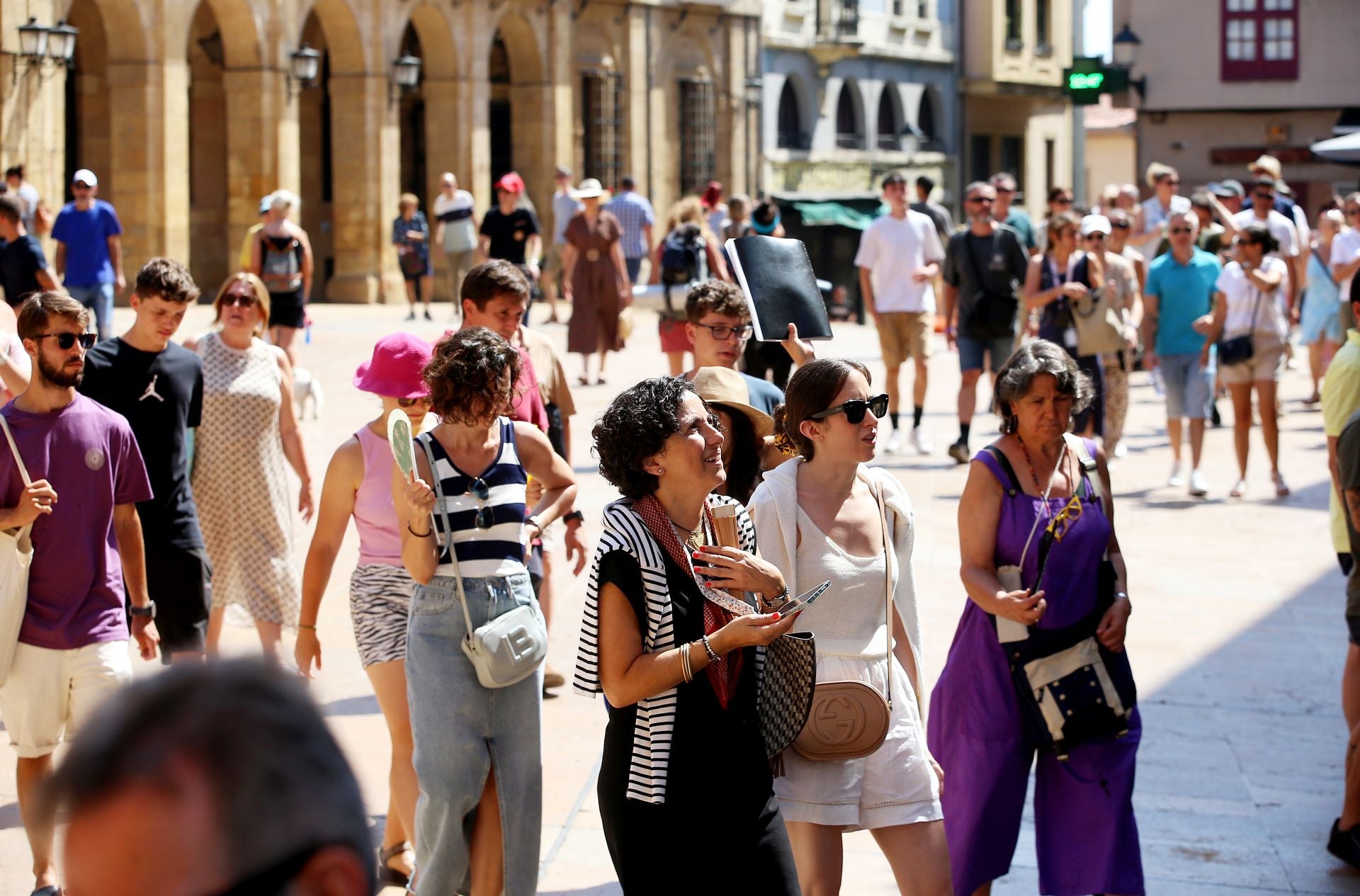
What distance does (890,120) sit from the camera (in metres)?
46.2

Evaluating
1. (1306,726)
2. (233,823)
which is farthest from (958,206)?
(233,823)

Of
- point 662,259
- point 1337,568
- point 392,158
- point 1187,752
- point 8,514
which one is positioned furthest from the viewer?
point 392,158

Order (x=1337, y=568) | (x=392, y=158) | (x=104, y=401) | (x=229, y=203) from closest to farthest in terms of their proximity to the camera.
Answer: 1. (x=104, y=401)
2. (x=1337, y=568)
3. (x=229, y=203)
4. (x=392, y=158)

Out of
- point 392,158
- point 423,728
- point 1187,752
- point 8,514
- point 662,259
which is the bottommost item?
point 1187,752

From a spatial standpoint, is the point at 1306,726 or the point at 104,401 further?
the point at 1306,726

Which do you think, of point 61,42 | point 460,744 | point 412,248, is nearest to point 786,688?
point 460,744

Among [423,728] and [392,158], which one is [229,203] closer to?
[392,158]

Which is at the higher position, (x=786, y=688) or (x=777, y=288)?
(x=777, y=288)

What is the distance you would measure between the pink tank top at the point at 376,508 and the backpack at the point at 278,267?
10275 millimetres

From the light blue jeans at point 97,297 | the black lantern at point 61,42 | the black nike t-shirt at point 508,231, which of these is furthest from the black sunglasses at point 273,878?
the black lantern at point 61,42

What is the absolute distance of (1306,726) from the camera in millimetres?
7496

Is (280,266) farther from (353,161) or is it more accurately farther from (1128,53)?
(1128,53)

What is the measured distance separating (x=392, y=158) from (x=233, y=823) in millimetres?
29706

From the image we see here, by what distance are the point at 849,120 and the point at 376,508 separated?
132ft
